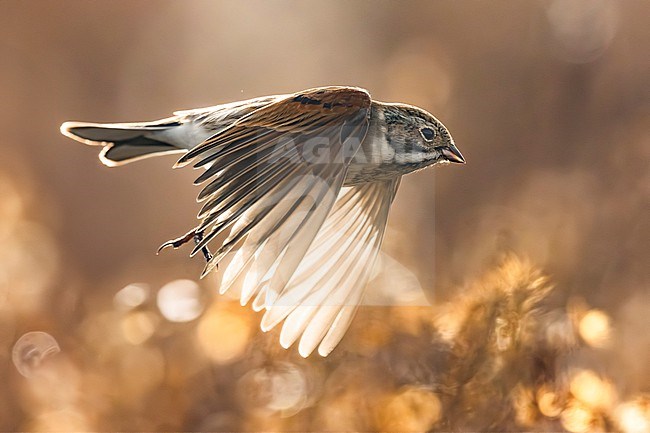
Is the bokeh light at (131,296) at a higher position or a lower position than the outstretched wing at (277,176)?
lower

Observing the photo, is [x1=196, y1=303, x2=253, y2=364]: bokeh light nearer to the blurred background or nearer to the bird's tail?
the blurred background

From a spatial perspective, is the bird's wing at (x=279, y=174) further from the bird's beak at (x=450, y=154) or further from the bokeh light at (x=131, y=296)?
the bokeh light at (x=131, y=296)

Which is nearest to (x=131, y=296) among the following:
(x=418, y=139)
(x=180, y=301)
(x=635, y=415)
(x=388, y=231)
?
(x=180, y=301)

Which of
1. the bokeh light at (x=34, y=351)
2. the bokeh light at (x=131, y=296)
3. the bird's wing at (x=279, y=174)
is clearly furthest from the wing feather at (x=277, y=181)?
the bokeh light at (x=34, y=351)

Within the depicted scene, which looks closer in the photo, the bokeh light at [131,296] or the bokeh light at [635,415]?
the bokeh light at [635,415]

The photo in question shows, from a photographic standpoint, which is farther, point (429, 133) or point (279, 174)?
point (429, 133)

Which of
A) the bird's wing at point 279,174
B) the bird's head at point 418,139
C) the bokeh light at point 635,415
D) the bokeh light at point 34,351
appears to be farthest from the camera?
the bokeh light at point 34,351

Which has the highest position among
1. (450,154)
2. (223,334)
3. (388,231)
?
(450,154)

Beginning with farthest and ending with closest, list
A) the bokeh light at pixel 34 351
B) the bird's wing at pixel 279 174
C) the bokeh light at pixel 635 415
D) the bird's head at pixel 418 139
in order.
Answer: the bokeh light at pixel 34 351 < the bokeh light at pixel 635 415 < the bird's head at pixel 418 139 < the bird's wing at pixel 279 174

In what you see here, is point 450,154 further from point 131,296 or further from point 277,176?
point 131,296
